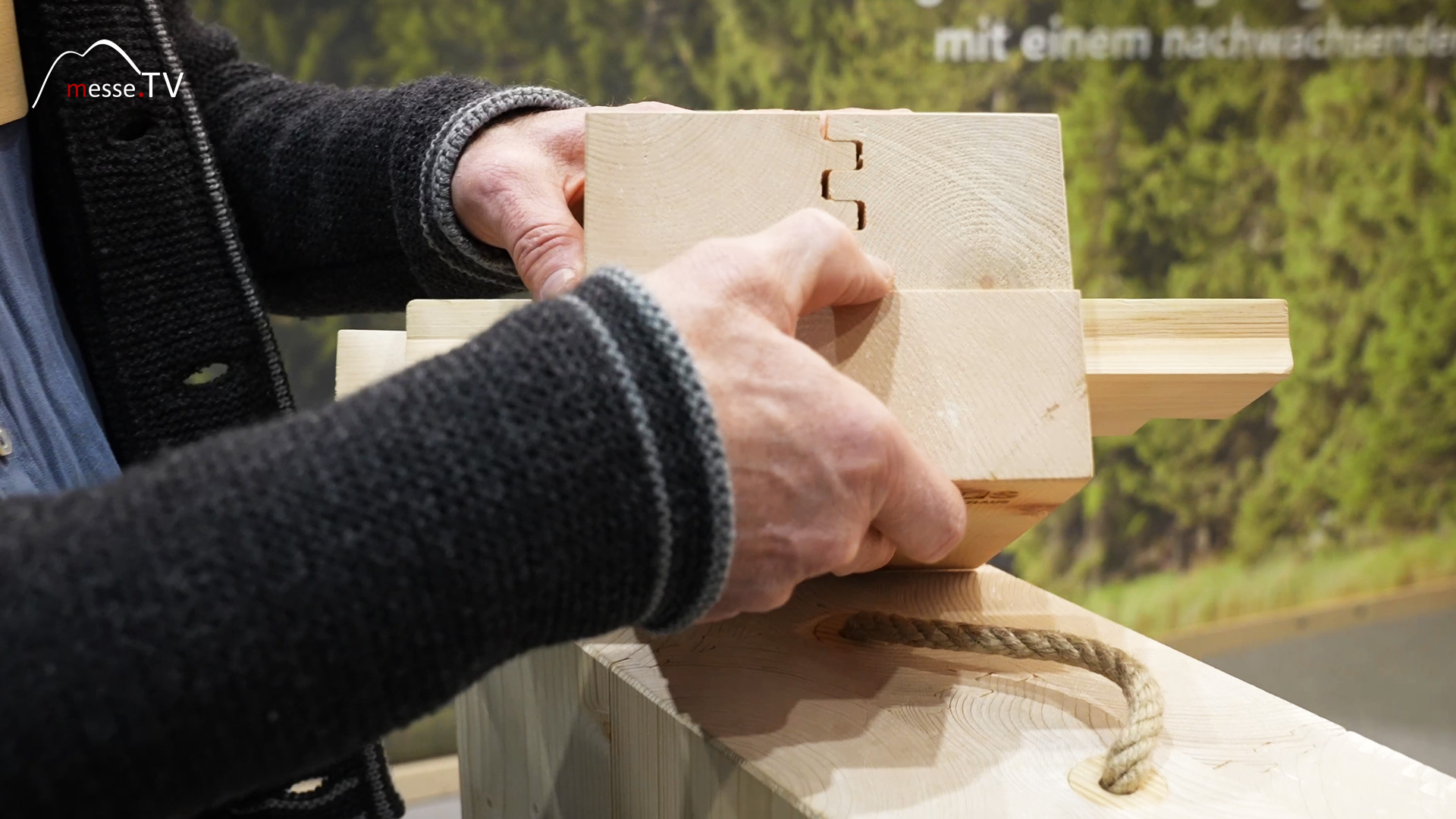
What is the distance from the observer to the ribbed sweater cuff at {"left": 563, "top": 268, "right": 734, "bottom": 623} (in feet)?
1.40

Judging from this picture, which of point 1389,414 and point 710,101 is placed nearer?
point 710,101


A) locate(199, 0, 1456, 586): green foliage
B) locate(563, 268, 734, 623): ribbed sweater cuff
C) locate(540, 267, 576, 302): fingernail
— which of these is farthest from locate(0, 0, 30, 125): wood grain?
locate(199, 0, 1456, 586): green foliage

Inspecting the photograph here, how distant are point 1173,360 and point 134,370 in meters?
0.67

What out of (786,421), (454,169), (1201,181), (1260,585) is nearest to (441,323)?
(454,169)

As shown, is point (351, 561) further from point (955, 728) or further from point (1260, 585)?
point (1260, 585)

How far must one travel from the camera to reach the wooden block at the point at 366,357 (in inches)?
26.4

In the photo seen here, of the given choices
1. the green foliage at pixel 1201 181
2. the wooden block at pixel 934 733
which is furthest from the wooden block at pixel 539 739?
the green foliage at pixel 1201 181

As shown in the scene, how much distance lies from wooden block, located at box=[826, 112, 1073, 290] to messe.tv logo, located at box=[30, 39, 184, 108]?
0.48m

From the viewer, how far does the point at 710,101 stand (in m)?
1.46

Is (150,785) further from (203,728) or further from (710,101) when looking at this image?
(710,101)

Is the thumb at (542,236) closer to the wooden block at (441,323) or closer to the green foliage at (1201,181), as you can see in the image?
the wooden block at (441,323)

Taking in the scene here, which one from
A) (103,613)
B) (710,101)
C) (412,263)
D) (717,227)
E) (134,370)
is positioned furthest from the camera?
(710,101)

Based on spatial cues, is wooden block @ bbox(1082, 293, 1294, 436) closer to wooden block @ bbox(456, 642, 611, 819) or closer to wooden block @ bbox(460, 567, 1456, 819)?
wooden block @ bbox(460, 567, 1456, 819)

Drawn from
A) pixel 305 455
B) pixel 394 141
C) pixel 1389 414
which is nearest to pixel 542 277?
pixel 394 141
